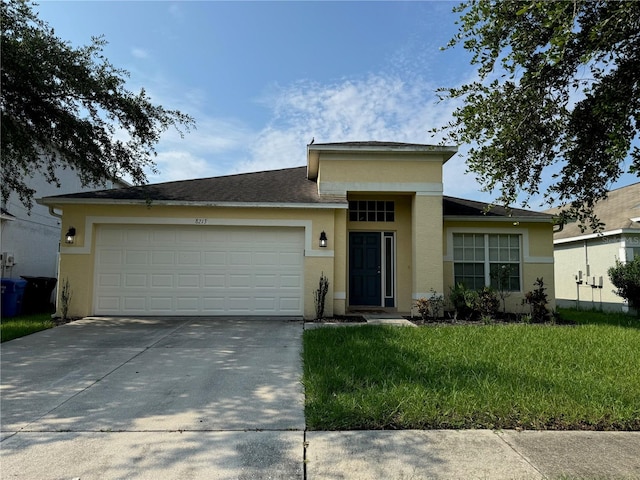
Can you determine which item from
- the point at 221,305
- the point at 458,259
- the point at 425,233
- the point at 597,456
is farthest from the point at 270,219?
the point at 597,456

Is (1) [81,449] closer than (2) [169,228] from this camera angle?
Yes

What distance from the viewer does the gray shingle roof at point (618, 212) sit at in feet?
45.2

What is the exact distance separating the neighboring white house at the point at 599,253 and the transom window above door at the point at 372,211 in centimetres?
721

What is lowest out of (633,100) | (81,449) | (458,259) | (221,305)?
(81,449)

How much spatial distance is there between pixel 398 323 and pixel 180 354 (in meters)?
4.82

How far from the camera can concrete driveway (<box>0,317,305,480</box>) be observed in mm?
3160

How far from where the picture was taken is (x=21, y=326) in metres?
8.88

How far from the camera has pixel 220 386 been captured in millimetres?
5012

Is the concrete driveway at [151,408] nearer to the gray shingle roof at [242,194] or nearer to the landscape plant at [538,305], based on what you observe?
the gray shingle roof at [242,194]

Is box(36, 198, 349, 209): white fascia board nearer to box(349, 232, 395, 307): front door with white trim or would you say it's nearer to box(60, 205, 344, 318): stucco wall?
box(60, 205, 344, 318): stucco wall

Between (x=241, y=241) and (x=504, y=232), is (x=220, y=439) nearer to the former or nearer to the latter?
(x=241, y=241)

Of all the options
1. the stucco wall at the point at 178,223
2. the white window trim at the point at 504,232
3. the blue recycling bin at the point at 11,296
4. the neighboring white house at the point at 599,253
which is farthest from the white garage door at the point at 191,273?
the neighboring white house at the point at 599,253

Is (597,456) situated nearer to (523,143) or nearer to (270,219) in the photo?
(523,143)

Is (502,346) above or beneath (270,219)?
beneath
